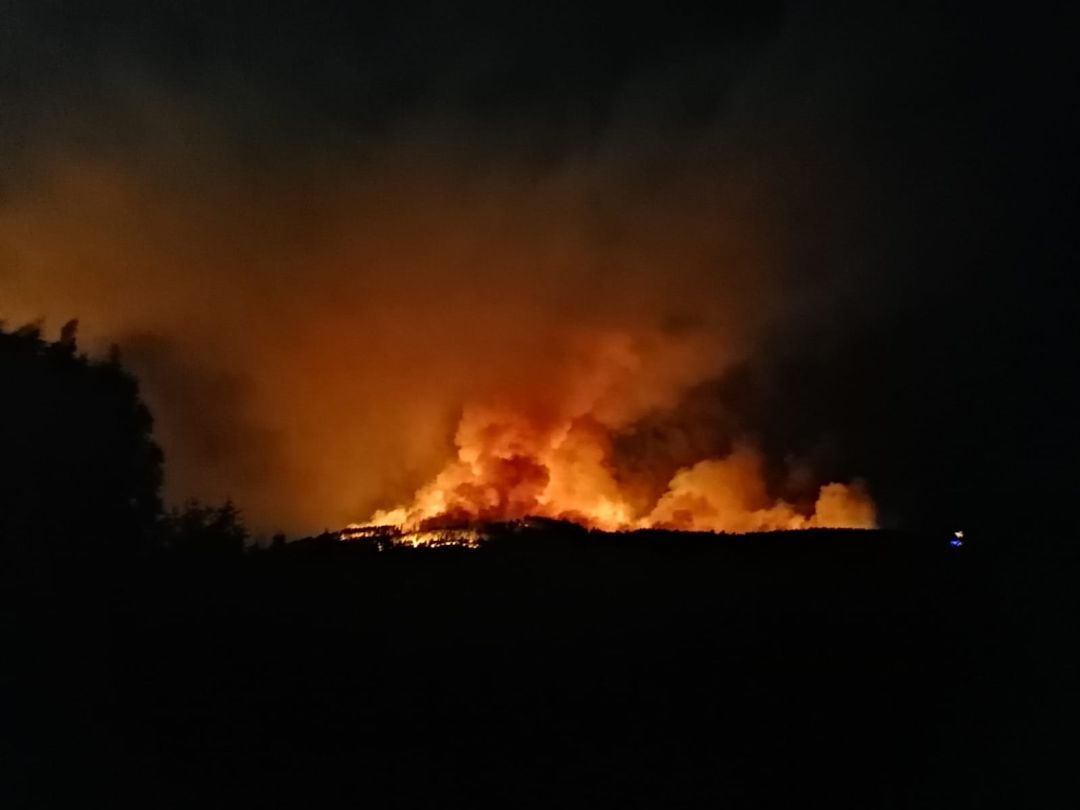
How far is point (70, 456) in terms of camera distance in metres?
17.8

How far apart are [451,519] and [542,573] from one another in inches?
441

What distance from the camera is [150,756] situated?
15781 millimetres

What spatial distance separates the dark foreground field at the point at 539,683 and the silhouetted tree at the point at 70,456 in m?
0.99

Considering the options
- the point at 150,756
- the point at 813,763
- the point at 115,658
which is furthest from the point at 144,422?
the point at 813,763

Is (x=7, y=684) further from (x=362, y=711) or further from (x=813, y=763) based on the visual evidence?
(x=813, y=763)

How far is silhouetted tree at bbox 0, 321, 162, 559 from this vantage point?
1669 cm

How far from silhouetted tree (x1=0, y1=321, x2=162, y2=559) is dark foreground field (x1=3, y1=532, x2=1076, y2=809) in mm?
994

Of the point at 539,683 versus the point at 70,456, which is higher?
the point at 70,456

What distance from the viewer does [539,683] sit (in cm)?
1712

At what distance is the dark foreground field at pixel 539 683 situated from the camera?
15867mm

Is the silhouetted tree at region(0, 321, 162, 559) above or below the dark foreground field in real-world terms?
A: above

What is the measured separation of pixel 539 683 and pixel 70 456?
29.3 feet

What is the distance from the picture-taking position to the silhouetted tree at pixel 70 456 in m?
16.7

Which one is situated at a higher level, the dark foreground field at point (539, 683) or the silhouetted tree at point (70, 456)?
the silhouetted tree at point (70, 456)
